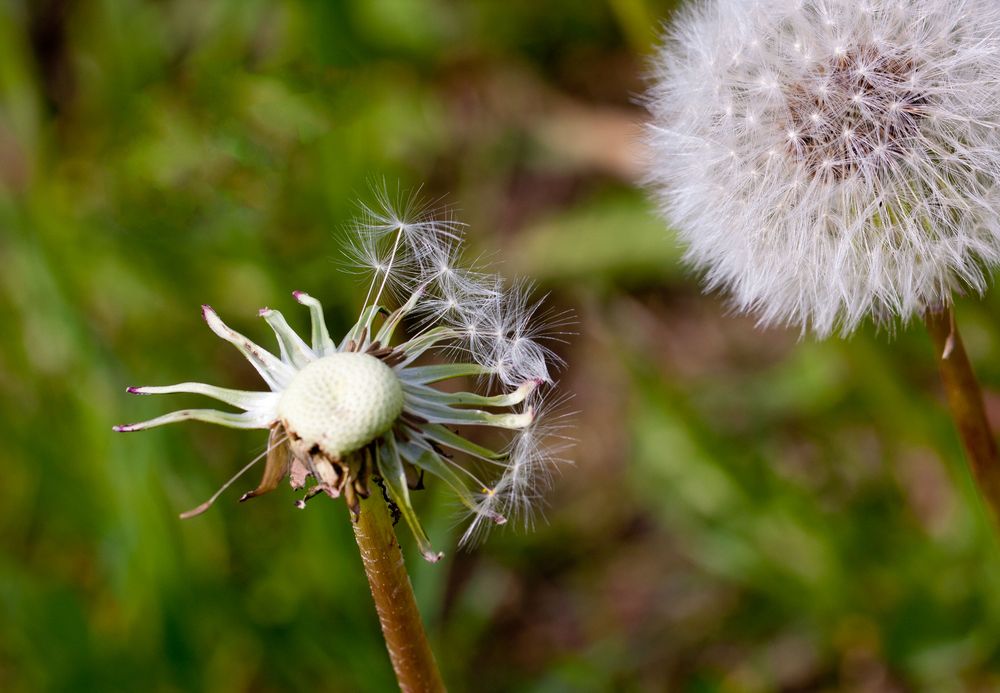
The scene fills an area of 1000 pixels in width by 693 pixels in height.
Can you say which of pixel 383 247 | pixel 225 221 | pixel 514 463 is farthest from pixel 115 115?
pixel 514 463

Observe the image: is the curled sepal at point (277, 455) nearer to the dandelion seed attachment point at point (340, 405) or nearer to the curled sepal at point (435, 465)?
the dandelion seed attachment point at point (340, 405)

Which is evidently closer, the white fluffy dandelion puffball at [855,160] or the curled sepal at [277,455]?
the curled sepal at [277,455]

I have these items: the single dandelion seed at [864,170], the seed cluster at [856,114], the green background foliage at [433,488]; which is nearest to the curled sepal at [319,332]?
the single dandelion seed at [864,170]

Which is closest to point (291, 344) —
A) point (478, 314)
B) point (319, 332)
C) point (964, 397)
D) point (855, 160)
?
point (319, 332)

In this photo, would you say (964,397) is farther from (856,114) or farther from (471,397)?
(471,397)

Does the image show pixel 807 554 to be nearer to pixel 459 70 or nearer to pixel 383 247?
pixel 383 247

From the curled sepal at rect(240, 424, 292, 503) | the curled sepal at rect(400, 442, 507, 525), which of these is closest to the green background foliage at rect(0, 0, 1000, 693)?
the curled sepal at rect(400, 442, 507, 525)

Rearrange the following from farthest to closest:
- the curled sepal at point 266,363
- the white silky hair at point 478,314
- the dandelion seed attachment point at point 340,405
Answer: the white silky hair at point 478,314, the curled sepal at point 266,363, the dandelion seed attachment point at point 340,405

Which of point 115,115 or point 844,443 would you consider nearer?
point 844,443
